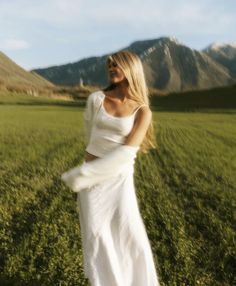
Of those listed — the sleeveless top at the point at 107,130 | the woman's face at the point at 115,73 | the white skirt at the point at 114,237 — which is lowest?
the white skirt at the point at 114,237

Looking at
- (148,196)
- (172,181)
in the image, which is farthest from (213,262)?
(172,181)

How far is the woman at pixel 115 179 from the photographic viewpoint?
5.75 m

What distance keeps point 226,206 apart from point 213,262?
3.51 meters

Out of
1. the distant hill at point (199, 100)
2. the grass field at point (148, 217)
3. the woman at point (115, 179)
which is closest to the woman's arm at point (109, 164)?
the woman at point (115, 179)

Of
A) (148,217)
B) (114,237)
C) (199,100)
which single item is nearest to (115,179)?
(114,237)

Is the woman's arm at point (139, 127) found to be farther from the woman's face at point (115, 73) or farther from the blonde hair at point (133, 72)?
the woman's face at point (115, 73)

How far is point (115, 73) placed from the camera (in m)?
5.78

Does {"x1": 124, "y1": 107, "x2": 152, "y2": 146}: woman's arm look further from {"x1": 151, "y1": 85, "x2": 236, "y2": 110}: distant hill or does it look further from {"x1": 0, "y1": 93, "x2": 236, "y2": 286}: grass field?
{"x1": 151, "y1": 85, "x2": 236, "y2": 110}: distant hill

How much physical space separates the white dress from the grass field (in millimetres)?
1635

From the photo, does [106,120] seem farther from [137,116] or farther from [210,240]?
[210,240]

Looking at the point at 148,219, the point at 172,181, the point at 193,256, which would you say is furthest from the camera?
the point at 172,181

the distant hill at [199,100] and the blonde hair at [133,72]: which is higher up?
the blonde hair at [133,72]

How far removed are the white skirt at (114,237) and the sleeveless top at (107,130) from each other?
11.4 inches

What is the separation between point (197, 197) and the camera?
12594 mm
